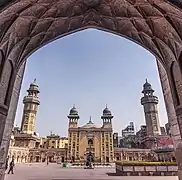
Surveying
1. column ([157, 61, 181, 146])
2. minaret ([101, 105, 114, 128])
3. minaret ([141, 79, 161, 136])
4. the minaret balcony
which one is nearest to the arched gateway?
column ([157, 61, 181, 146])

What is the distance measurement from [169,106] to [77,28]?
6.28m

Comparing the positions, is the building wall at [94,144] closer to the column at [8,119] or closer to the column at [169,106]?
the column at [169,106]

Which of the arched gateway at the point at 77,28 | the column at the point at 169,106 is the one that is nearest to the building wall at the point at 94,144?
the column at the point at 169,106

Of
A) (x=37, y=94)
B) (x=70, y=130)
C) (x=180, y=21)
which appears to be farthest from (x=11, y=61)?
(x=37, y=94)

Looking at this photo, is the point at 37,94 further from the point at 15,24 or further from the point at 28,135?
the point at 15,24

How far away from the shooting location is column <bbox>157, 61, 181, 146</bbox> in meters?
8.93

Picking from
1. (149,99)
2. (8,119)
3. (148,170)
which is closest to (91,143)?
(149,99)

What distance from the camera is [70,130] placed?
179ft

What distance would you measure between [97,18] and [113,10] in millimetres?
1131

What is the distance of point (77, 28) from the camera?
10.3m

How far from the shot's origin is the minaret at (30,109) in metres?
60.4

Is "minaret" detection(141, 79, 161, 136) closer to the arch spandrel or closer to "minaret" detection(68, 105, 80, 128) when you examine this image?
"minaret" detection(68, 105, 80, 128)

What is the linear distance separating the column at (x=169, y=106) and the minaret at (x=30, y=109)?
55908 millimetres

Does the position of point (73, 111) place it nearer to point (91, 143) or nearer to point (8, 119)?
point (91, 143)
